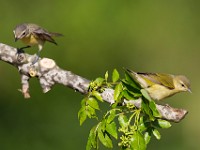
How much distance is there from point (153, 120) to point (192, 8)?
8.56 meters

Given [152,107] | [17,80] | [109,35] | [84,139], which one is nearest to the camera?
[152,107]

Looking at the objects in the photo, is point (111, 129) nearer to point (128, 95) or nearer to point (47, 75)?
point (128, 95)

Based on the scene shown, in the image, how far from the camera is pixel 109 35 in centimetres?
1178

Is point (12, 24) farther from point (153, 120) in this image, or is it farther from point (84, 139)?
point (153, 120)

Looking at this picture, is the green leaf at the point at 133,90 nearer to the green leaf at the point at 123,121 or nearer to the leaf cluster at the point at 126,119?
the leaf cluster at the point at 126,119

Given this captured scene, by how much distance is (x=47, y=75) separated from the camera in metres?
5.49

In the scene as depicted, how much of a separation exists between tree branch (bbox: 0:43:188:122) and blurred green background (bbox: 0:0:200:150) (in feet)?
12.9

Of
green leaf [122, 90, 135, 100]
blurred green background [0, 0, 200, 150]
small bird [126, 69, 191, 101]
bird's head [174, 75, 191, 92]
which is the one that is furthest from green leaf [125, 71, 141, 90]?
blurred green background [0, 0, 200, 150]

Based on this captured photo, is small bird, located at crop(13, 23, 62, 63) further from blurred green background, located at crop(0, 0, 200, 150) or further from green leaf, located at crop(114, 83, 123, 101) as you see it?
green leaf, located at crop(114, 83, 123, 101)

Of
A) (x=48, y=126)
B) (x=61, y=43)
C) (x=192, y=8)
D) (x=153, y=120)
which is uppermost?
(x=153, y=120)

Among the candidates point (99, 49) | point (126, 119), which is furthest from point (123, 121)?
point (99, 49)

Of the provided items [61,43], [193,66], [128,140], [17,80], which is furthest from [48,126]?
[128,140]

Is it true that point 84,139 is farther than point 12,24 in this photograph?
No

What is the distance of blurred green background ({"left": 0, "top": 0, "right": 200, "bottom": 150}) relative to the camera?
991 cm
